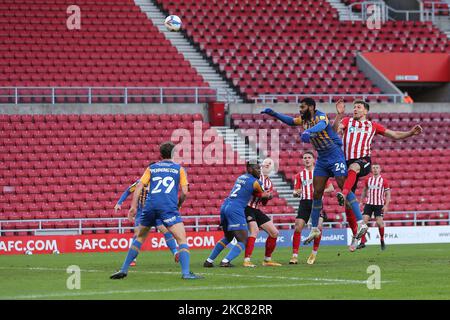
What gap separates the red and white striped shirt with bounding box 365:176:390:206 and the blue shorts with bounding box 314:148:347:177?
31.3ft

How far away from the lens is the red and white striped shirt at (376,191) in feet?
94.9

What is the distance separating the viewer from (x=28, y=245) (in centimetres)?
2931

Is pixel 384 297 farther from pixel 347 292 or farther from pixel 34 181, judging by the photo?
pixel 34 181

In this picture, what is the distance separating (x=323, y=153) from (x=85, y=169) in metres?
15.9

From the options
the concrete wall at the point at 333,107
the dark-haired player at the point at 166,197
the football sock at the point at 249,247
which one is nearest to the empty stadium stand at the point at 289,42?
the concrete wall at the point at 333,107

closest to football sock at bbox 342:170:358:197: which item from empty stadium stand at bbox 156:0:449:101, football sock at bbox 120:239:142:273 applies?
football sock at bbox 120:239:142:273

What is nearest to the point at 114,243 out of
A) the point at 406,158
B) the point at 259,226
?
the point at 259,226

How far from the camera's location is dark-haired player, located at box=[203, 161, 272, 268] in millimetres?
19375

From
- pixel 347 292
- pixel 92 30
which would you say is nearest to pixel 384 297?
pixel 347 292

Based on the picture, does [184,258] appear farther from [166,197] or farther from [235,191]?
[235,191]

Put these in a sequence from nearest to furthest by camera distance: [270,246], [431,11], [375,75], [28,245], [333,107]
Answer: [270,246]
[28,245]
[333,107]
[375,75]
[431,11]

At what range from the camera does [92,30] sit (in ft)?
132

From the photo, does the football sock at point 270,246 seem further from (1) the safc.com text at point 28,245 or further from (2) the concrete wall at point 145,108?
(2) the concrete wall at point 145,108
